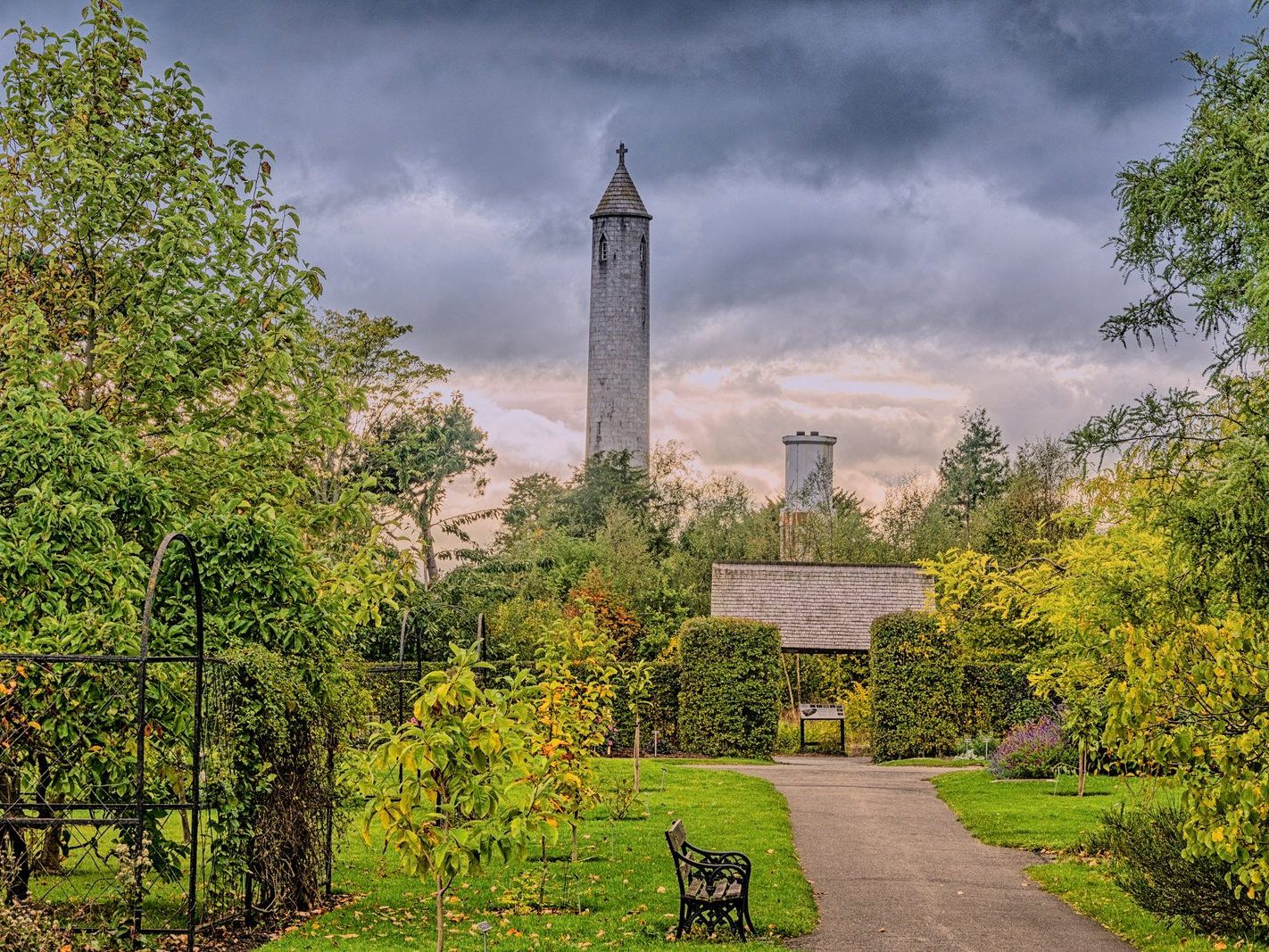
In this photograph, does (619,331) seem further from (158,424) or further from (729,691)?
(158,424)

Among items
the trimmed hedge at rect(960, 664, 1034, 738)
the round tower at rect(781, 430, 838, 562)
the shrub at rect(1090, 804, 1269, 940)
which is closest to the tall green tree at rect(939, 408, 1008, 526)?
the round tower at rect(781, 430, 838, 562)

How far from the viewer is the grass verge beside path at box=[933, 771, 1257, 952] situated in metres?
11.5

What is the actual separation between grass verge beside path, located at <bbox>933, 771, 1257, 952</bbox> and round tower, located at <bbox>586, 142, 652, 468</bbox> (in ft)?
88.7

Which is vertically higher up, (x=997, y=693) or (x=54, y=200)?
(x=54, y=200)

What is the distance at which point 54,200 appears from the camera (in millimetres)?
14344

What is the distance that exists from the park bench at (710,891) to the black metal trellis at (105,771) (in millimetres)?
4085

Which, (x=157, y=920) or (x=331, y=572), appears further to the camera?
(x=331, y=572)

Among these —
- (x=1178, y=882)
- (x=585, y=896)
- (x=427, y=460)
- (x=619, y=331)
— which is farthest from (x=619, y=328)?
(x=1178, y=882)

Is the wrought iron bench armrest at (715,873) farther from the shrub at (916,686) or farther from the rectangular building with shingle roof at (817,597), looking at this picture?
the rectangular building with shingle roof at (817,597)

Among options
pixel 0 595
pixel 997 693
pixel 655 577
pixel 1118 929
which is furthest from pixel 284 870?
pixel 655 577

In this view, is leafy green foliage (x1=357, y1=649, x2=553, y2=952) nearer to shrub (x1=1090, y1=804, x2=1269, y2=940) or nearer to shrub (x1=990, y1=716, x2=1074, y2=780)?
shrub (x1=1090, y1=804, x2=1269, y2=940)

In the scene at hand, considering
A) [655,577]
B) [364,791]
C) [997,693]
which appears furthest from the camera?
[655,577]

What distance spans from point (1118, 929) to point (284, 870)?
7700 millimetres

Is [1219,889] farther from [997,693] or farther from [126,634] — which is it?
[997,693]
